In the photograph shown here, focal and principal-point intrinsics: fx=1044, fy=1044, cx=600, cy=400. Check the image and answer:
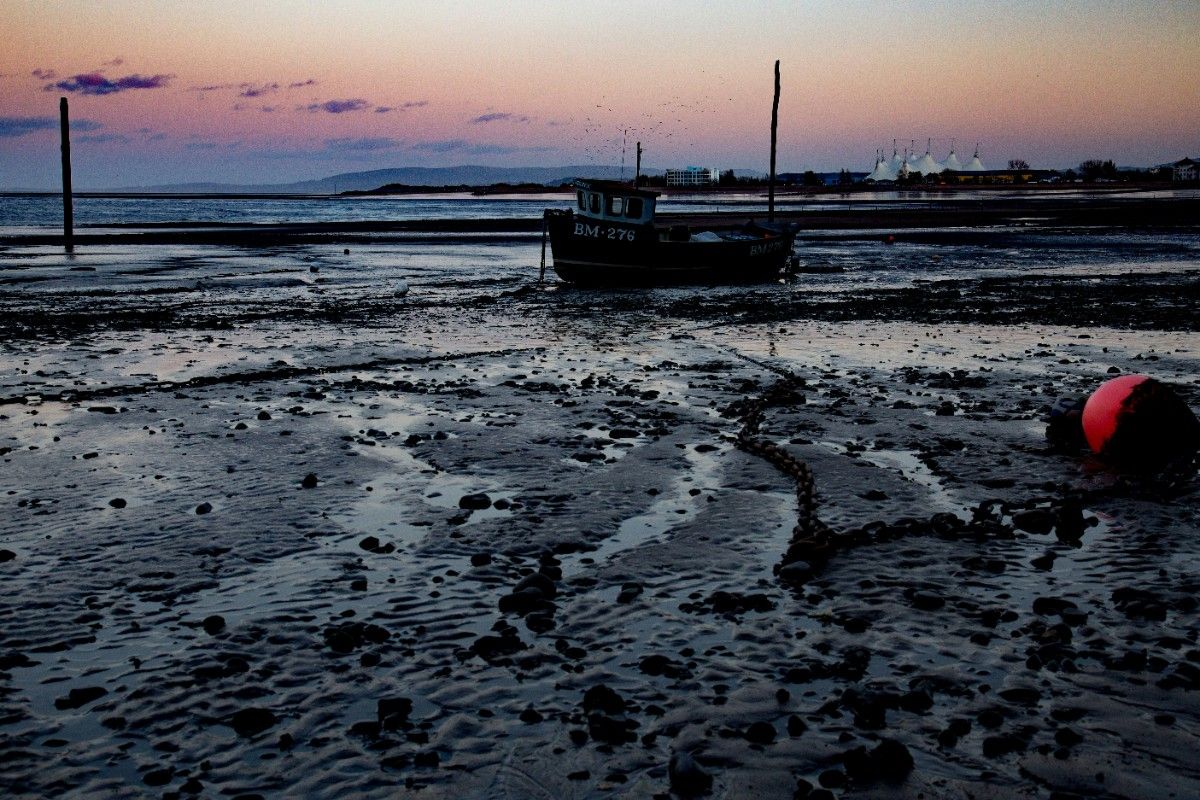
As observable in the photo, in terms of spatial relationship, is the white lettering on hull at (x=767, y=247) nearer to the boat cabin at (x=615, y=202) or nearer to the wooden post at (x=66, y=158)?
the boat cabin at (x=615, y=202)

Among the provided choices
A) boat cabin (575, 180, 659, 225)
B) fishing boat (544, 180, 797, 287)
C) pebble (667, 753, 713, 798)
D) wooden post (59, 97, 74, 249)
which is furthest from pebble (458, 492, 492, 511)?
wooden post (59, 97, 74, 249)

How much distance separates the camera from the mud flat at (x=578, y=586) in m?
4.31

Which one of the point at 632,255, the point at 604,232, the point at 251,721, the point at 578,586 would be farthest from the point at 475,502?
the point at 632,255

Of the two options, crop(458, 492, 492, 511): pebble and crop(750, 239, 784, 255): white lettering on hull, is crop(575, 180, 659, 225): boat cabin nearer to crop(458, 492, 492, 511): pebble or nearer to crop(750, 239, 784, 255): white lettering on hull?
crop(750, 239, 784, 255): white lettering on hull

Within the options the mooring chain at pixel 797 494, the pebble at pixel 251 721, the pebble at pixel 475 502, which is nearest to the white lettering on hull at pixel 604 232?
the mooring chain at pixel 797 494

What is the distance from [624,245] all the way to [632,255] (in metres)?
0.38

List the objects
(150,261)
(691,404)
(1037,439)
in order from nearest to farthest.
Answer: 1. (1037,439)
2. (691,404)
3. (150,261)

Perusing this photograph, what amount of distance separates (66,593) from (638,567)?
340cm

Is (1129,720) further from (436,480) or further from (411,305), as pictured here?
(411,305)

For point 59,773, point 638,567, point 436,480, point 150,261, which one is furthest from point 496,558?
point 150,261

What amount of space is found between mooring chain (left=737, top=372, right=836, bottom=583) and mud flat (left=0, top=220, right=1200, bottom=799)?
135 millimetres

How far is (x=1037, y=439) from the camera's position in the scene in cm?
1003

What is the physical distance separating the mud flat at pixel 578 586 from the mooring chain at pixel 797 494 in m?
0.13

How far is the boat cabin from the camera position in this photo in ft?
95.2
